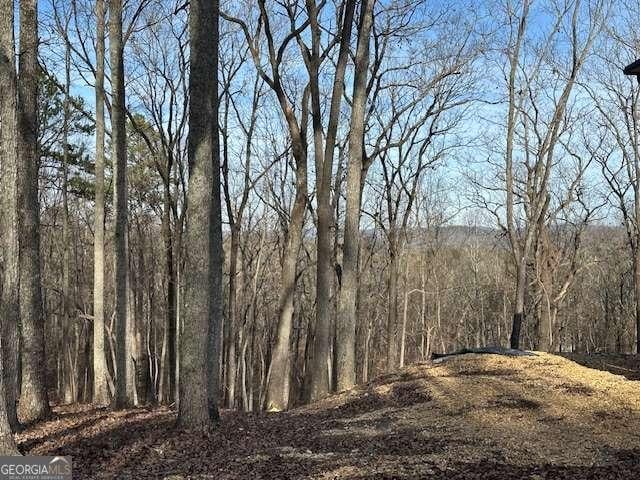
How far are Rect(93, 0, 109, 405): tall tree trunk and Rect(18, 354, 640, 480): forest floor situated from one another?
146cm

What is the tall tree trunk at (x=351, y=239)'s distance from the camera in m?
11.0

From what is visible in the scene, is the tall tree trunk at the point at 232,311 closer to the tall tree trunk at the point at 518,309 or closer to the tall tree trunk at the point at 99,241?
the tall tree trunk at the point at 99,241

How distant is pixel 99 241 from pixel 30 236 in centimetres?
281

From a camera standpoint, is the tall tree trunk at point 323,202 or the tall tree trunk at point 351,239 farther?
the tall tree trunk at point 323,202

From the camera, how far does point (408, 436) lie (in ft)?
22.3

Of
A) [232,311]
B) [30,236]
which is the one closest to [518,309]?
[232,311]

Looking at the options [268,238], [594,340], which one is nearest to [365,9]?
[268,238]

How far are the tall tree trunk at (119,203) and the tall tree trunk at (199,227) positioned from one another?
3508mm

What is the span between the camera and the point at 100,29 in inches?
439

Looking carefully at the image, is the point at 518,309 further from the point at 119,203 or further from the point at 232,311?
the point at 119,203

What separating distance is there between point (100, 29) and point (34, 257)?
499cm

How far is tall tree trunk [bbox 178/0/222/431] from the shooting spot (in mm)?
7148

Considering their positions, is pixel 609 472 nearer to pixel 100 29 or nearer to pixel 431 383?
pixel 431 383

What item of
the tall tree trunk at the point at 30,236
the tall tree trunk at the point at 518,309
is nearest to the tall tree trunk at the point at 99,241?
the tall tree trunk at the point at 30,236
